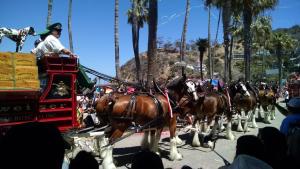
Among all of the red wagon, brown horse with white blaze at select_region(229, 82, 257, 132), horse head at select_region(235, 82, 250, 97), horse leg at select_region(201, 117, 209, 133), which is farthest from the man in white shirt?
horse head at select_region(235, 82, 250, 97)

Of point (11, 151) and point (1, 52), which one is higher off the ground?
point (1, 52)

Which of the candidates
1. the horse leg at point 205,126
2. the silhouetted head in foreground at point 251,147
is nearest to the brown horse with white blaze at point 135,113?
the horse leg at point 205,126

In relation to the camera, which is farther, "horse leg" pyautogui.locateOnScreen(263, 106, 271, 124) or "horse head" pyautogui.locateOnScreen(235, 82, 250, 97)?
"horse leg" pyautogui.locateOnScreen(263, 106, 271, 124)

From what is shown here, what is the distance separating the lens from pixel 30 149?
180 cm

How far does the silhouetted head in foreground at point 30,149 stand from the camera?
1787 mm

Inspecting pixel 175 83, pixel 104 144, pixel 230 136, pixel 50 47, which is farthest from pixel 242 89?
pixel 50 47

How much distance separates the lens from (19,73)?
5.89m

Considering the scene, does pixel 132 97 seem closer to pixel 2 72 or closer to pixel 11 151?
pixel 2 72

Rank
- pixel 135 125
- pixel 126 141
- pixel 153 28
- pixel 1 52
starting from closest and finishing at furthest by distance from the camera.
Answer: pixel 1 52
pixel 135 125
pixel 126 141
pixel 153 28

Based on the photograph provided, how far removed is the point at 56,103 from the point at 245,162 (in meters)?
4.58

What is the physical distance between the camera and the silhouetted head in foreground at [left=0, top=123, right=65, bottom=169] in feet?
5.86

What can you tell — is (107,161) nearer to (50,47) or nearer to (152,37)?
(50,47)

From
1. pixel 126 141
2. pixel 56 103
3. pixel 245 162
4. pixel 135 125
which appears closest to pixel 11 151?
pixel 245 162

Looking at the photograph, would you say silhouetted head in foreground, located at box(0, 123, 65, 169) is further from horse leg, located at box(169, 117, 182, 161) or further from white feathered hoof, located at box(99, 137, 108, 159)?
horse leg, located at box(169, 117, 182, 161)
